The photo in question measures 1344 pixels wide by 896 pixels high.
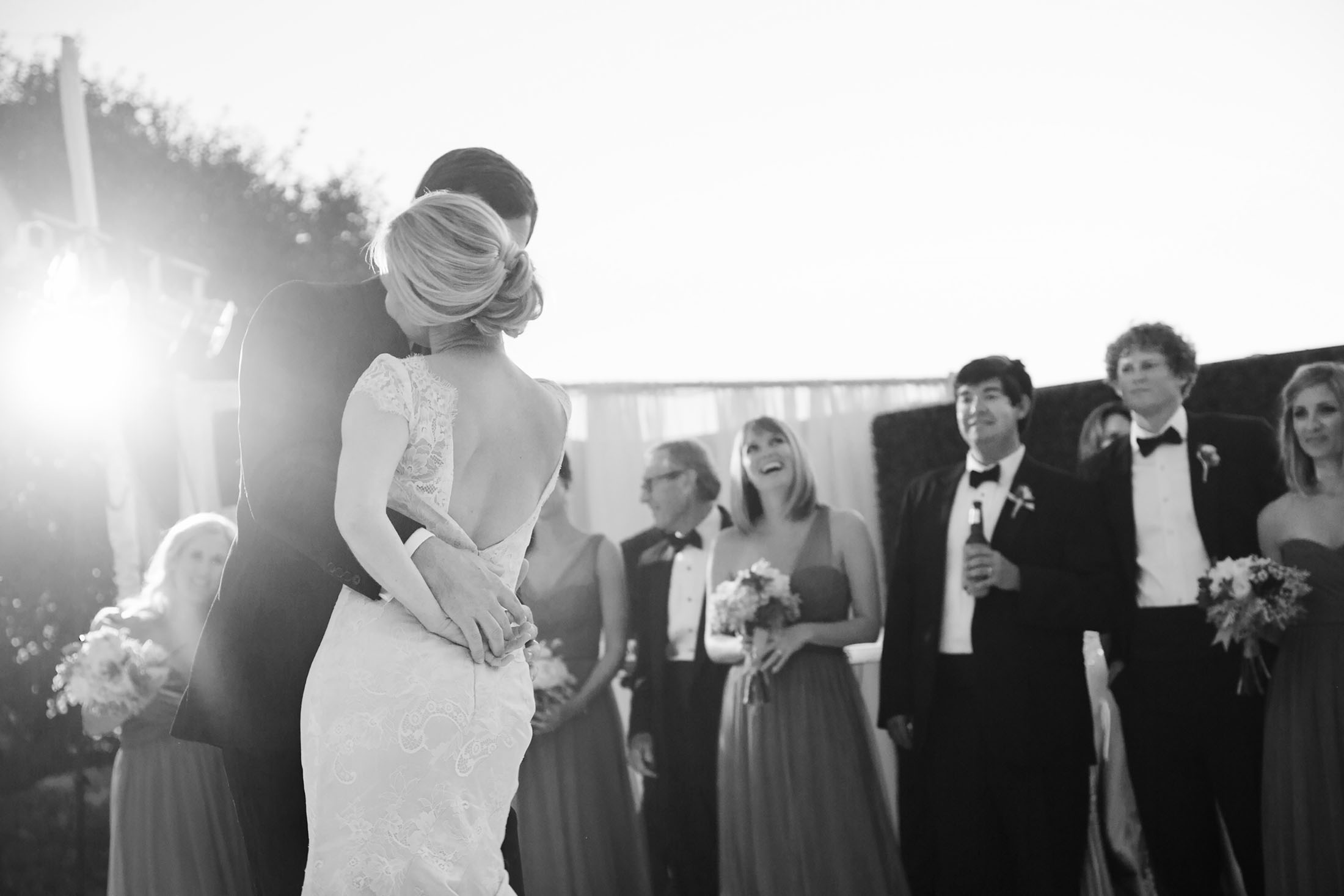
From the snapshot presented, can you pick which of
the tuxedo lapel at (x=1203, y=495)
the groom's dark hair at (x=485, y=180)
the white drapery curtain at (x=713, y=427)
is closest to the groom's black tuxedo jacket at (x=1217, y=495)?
the tuxedo lapel at (x=1203, y=495)

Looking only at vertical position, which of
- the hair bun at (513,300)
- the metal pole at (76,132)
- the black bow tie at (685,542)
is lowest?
the black bow tie at (685,542)

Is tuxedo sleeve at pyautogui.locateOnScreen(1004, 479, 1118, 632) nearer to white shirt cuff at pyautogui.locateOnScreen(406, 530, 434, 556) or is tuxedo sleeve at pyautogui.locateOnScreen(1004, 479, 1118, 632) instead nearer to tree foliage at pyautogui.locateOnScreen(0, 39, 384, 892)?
white shirt cuff at pyautogui.locateOnScreen(406, 530, 434, 556)

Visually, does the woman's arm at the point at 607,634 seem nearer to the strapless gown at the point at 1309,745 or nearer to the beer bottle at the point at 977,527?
the beer bottle at the point at 977,527

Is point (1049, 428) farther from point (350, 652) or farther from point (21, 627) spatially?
point (350, 652)

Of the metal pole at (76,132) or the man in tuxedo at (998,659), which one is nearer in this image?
the man in tuxedo at (998,659)

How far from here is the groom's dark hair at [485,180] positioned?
97.0 inches

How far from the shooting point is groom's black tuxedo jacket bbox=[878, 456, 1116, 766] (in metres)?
4.61

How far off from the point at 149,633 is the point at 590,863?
6.62 feet

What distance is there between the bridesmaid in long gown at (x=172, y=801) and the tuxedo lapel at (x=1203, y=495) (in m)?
3.59

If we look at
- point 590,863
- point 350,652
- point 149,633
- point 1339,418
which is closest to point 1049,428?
point 1339,418

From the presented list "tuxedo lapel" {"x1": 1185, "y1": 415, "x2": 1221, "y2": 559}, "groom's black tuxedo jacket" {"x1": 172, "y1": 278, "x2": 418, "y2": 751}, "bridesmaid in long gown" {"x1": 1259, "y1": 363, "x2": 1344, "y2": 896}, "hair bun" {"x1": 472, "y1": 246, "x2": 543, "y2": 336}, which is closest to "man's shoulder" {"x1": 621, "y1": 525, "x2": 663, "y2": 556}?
"tuxedo lapel" {"x1": 1185, "y1": 415, "x2": 1221, "y2": 559}

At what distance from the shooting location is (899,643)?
5.05 meters

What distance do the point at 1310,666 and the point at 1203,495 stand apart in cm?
73

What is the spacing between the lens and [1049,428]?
8078 millimetres
